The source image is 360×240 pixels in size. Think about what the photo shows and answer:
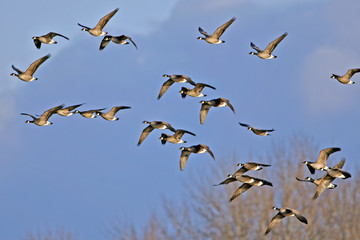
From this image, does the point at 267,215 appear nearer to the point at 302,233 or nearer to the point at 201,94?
the point at 302,233

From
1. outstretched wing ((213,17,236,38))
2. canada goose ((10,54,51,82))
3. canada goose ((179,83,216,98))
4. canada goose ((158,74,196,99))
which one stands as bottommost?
canada goose ((179,83,216,98))

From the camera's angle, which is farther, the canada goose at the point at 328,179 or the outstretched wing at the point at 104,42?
the outstretched wing at the point at 104,42

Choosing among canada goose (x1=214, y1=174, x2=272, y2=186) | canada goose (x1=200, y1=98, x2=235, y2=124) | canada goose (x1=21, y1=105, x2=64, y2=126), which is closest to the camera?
canada goose (x1=214, y1=174, x2=272, y2=186)

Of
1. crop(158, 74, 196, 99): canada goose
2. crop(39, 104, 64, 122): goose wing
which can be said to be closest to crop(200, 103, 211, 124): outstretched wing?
crop(158, 74, 196, 99): canada goose

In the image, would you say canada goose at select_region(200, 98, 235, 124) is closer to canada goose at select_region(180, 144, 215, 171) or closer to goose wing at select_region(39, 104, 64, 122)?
canada goose at select_region(180, 144, 215, 171)

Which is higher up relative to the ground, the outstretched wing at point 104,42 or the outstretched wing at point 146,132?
the outstretched wing at point 104,42

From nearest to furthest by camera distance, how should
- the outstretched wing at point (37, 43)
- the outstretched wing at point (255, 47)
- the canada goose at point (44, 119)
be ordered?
the canada goose at point (44, 119)
the outstretched wing at point (255, 47)
the outstretched wing at point (37, 43)

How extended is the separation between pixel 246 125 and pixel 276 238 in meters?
17.6

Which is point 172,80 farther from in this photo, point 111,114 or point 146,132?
→ point 111,114

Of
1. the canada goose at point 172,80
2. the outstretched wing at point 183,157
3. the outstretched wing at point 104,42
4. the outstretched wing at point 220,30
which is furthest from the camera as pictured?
the outstretched wing at point 104,42

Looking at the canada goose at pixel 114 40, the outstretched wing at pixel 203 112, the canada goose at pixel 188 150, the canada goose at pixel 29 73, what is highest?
the canada goose at pixel 114 40

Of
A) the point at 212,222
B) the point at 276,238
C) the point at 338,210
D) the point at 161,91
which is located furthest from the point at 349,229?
the point at 161,91

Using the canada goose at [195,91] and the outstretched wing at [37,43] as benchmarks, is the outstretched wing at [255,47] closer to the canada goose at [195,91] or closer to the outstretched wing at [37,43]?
the canada goose at [195,91]

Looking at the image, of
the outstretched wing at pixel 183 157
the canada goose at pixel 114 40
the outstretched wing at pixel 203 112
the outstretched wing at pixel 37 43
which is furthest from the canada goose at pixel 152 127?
the outstretched wing at pixel 37 43
